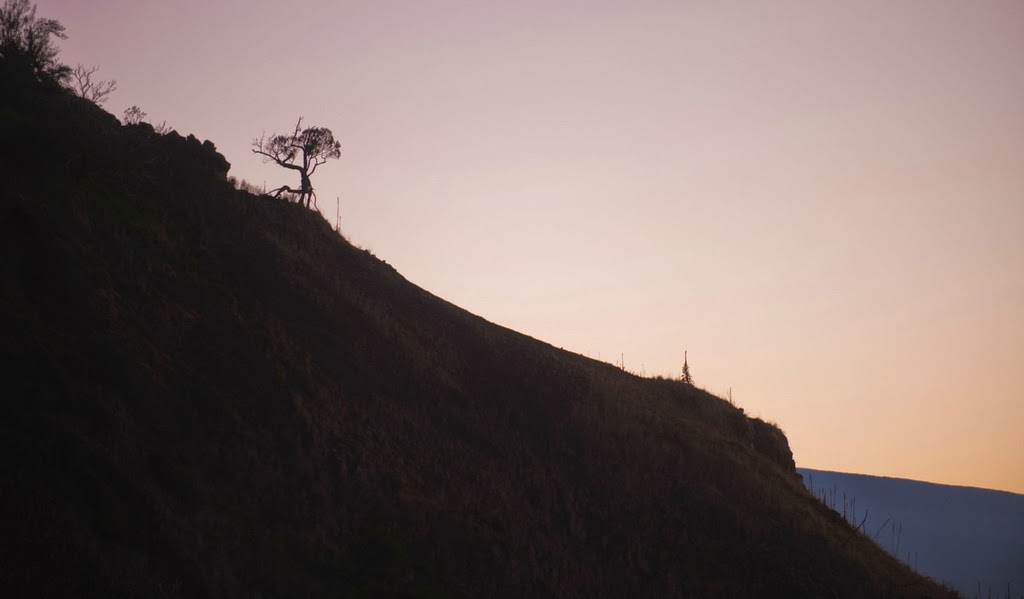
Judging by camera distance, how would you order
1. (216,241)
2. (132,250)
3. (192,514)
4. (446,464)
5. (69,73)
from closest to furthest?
1. (192,514)
2. (132,250)
3. (446,464)
4. (216,241)
5. (69,73)

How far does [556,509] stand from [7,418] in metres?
15.9

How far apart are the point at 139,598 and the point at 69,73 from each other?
23198 mm

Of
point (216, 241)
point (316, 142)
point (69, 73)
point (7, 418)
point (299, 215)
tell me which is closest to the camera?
point (7, 418)

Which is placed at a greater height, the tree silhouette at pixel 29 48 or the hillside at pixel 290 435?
the tree silhouette at pixel 29 48

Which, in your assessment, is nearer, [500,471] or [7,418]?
[7,418]

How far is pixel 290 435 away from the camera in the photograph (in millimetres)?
24531

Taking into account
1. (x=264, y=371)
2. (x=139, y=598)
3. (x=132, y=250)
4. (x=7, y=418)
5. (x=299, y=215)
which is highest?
(x=299, y=215)

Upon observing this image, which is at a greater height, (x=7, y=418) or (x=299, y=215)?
(x=299, y=215)

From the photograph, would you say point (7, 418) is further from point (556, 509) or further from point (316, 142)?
point (316, 142)

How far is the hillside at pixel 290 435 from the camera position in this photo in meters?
19.5

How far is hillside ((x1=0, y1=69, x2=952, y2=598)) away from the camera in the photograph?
19453 millimetres

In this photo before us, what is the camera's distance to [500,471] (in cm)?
2898

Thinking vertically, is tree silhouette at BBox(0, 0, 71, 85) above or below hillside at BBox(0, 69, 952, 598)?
above

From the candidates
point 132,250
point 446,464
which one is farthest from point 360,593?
point 132,250
